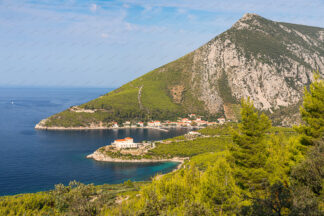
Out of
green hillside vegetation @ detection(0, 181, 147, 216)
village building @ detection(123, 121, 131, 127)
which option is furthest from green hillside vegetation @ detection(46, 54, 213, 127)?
green hillside vegetation @ detection(0, 181, 147, 216)

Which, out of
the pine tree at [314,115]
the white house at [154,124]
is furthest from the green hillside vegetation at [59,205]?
the white house at [154,124]

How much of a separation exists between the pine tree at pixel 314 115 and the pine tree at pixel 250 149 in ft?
10.6

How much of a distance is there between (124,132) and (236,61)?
373ft

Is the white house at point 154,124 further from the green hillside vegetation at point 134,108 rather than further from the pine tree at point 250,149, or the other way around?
the pine tree at point 250,149

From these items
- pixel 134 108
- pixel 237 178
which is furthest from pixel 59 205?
pixel 134 108

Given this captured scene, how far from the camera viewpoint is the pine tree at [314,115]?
21.5 meters

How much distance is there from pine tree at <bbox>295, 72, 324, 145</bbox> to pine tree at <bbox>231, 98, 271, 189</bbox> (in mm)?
3242

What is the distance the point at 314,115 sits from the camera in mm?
22234

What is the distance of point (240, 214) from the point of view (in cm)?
1302

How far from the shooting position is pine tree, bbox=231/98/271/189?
72.0 ft

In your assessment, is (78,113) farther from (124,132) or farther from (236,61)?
(236,61)

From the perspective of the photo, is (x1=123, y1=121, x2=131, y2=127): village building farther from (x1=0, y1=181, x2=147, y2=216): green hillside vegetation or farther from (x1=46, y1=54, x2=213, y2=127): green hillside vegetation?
(x1=0, y1=181, x2=147, y2=216): green hillside vegetation

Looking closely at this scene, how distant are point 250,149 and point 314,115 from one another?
6293 millimetres

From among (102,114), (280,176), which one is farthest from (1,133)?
(280,176)
